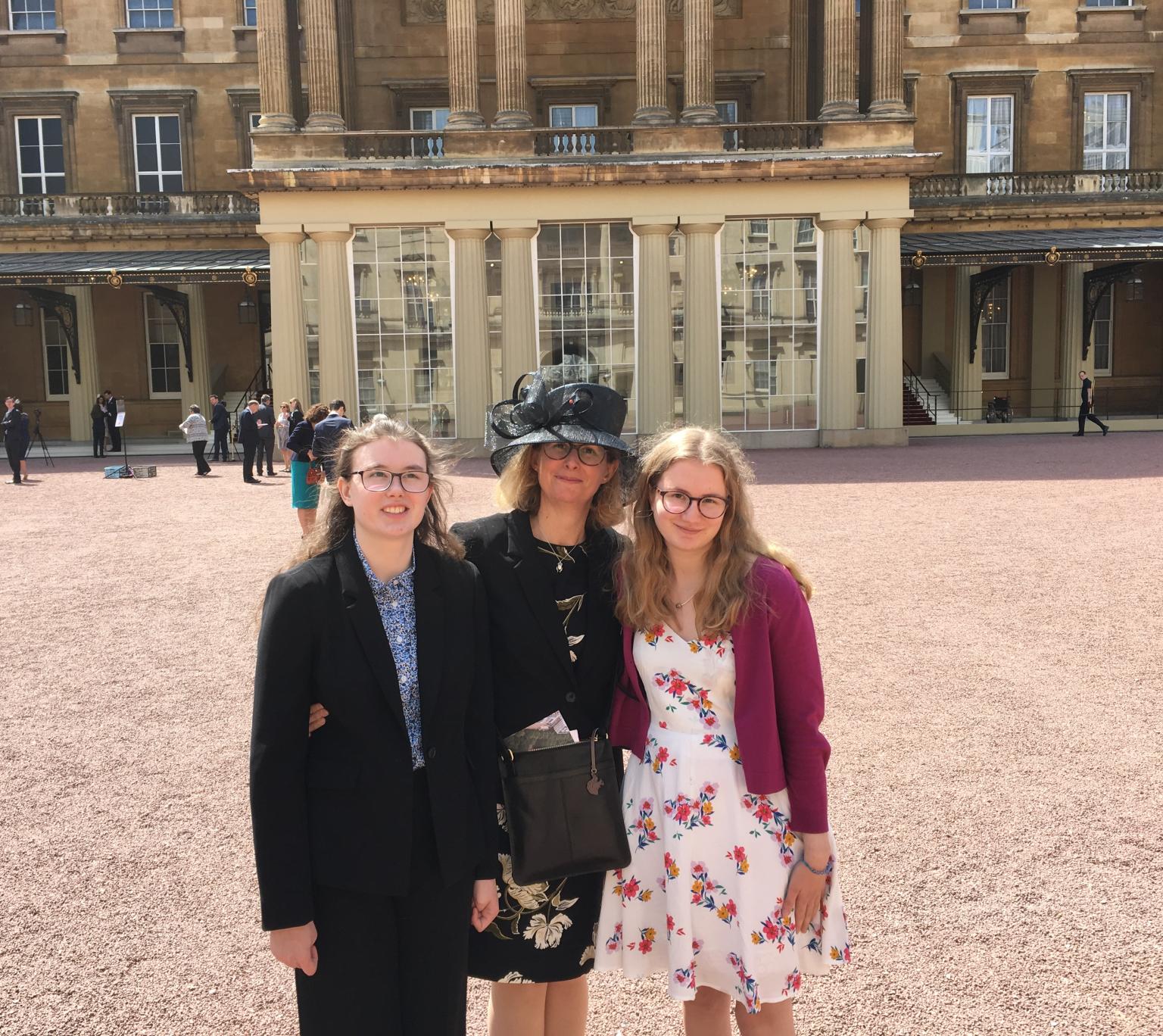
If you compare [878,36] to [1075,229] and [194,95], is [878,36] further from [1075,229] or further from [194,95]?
[194,95]

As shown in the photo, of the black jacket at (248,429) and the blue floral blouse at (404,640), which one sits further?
the black jacket at (248,429)

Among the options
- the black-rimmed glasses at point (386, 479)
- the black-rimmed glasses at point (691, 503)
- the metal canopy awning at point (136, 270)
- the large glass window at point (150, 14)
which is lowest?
the black-rimmed glasses at point (691, 503)

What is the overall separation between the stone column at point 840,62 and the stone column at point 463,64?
8.33 m

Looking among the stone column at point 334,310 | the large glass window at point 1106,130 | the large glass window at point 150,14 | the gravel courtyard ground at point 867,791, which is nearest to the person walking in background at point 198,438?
the stone column at point 334,310

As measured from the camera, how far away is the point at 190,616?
9.99 metres

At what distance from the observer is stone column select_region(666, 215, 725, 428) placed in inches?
1071

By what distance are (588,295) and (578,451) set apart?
2493 cm

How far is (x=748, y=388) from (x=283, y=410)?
434 inches

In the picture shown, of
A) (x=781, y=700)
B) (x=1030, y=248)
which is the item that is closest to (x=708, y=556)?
(x=781, y=700)

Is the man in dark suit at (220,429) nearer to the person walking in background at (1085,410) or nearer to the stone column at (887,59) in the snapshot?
the stone column at (887,59)

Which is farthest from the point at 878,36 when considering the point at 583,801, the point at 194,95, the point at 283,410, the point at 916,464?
the point at 583,801

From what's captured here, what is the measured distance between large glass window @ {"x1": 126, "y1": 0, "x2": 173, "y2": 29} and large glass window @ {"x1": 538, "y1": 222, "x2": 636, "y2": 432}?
15741 millimetres

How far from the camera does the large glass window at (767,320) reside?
1085 inches

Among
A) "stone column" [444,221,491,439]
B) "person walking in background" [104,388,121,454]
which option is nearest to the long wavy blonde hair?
"stone column" [444,221,491,439]
